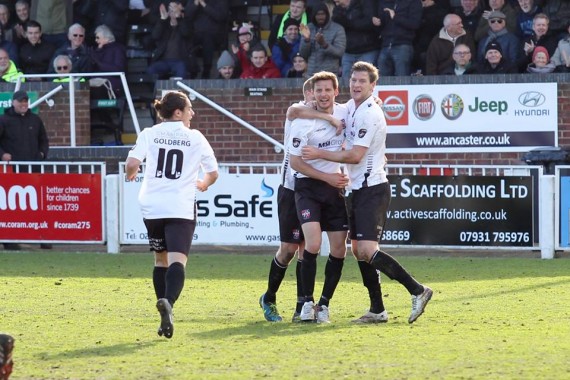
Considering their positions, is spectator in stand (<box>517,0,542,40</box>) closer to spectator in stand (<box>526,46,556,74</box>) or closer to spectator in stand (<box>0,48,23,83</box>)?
spectator in stand (<box>526,46,556,74</box>)

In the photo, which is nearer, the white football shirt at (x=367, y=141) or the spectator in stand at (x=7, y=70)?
the white football shirt at (x=367, y=141)

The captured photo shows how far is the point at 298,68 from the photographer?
2053cm

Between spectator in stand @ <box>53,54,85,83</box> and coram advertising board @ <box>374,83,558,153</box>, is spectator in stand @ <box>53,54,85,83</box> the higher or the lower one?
the higher one

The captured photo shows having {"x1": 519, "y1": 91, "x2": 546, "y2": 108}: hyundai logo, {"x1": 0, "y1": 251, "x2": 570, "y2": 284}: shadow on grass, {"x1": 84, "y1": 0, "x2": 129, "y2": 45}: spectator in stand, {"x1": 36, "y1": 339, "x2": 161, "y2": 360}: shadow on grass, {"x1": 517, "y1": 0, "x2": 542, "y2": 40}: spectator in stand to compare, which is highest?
{"x1": 84, "y1": 0, "x2": 129, "y2": 45}: spectator in stand

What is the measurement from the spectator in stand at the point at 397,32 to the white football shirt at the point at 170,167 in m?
11.0

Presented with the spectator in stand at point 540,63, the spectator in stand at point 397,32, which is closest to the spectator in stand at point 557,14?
the spectator in stand at point 540,63

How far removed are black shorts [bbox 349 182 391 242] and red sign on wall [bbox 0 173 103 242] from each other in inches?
327

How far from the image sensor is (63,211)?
17.9 metres

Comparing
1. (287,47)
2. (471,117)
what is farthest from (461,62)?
(287,47)

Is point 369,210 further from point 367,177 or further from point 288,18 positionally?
point 288,18

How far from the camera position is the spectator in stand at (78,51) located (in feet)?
72.1

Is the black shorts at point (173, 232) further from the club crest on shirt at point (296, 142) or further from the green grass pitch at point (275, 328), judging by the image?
the club crest on shirt at point (296, 142)

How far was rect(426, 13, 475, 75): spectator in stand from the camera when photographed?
19.9m

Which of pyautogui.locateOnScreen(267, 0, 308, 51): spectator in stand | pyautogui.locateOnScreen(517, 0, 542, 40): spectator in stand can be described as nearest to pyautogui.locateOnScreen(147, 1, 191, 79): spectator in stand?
pyautogui.locateOnScreen(267, 0, 308, 51): spectator in stand
